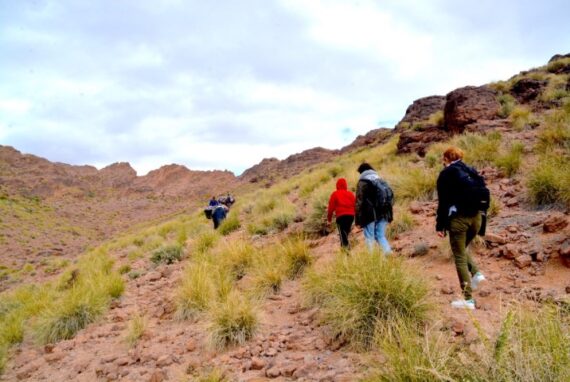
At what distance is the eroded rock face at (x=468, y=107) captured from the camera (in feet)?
43.7

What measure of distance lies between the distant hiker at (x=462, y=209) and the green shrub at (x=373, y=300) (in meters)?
0.59

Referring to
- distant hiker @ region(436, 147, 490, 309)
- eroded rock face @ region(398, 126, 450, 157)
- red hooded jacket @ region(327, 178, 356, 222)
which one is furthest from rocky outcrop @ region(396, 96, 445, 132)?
distant hiker @ region(436, 147, 490, 309)

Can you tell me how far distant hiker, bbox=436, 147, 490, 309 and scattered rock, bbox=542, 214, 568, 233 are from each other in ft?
5.44

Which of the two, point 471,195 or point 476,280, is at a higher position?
point 471,195

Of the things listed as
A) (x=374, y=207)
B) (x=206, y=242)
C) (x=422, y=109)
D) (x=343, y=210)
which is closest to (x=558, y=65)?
(x=422, y=109)

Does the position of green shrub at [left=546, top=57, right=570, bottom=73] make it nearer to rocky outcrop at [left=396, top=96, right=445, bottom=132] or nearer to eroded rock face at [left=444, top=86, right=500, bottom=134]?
eroded rock face at [left=444, top=86, right=500, bottom=134]

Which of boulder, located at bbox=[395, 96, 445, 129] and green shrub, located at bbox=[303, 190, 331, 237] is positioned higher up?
boulder, located at bbox=[395, 96, 445, 129]

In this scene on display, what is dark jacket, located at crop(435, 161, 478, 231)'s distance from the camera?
4188 mm

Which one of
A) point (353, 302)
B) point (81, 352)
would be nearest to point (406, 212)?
point (353, 302)

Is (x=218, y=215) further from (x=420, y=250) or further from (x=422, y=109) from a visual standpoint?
(x=422, y=109)

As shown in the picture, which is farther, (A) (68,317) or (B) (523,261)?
(A) (68,317)

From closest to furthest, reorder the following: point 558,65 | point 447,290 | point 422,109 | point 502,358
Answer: point 502,358 → point 447,290 → point 558,65 → point 422,109

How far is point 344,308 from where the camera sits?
149 inches

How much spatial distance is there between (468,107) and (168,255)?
1129cm
